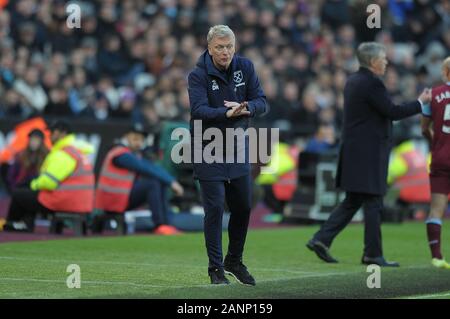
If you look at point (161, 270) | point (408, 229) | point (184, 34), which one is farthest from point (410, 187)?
point (161, 270)

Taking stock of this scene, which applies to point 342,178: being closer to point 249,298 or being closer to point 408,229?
point 249,298

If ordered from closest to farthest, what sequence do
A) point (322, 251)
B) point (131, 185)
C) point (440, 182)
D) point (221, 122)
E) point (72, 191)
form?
point (221, 122)
point (440, 182)
point (322, 251)
point (72, 191)
point (131, 185)

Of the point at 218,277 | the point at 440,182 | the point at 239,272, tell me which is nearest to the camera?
the point at 218,277

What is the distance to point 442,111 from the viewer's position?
41.8 ft

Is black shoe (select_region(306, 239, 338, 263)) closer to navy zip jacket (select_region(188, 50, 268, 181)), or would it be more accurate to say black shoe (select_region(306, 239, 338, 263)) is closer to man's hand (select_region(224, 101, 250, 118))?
navy zip jacket (select_region(188, 50, 268, 181))

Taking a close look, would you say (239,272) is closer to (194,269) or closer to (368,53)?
(194,269)

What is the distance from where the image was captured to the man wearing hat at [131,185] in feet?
55.2

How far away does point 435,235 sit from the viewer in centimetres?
1298

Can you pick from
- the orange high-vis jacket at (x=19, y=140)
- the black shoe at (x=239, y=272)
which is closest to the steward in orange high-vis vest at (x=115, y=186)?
the orange high-vis jacket at (x=19, y=140)

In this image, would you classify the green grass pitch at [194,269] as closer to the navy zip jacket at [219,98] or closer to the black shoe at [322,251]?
the black shoe at [322,251]

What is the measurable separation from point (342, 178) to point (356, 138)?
0.48 metres

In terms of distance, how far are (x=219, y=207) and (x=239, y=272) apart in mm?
655

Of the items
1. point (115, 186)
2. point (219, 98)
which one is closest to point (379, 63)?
point (219, 98)

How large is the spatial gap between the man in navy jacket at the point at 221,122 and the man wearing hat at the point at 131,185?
6.53m
